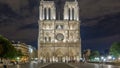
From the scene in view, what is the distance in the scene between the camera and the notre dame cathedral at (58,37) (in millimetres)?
158000

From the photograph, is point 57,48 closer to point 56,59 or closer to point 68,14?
point 56,59

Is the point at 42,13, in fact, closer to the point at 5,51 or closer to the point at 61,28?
the point at 61,28

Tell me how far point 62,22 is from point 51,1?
1280cm

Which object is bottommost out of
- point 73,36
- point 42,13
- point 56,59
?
point 56,59


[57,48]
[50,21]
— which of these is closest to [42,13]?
[50,21]

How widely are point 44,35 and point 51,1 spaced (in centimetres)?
1837

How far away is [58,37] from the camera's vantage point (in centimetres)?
16075

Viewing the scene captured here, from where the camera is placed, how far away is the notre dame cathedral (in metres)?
158

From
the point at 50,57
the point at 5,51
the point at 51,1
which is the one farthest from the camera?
the point at 51,1

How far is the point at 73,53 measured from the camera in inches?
6270

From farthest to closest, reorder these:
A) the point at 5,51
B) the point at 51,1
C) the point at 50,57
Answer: the point at 51,1 → the point at 50,57 → the point at 5,51

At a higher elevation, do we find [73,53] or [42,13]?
[42,13]

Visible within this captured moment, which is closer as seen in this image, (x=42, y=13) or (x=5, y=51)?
(x=5, y=51)

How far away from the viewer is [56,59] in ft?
517
